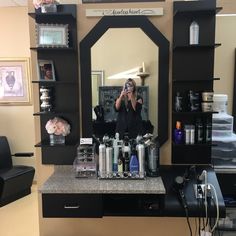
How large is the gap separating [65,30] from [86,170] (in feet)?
3.45

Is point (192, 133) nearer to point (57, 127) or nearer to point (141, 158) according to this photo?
point (141, 158)

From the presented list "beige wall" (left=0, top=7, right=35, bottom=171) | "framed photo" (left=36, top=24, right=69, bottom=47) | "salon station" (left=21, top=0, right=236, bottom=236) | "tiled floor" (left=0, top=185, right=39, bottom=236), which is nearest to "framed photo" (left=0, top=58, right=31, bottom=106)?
"beige wall" (left=0, top=7, right=35, bottom=171)

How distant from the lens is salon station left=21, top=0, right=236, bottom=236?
1995 millimetres

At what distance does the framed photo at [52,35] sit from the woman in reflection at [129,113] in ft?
1.94

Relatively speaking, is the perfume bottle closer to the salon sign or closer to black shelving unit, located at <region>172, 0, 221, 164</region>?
black shelving unit, located at <region>172, 0, 221, 164</region>

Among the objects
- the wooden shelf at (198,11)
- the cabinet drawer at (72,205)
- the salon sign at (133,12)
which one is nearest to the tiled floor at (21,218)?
the cabinet drawer at (72,205)

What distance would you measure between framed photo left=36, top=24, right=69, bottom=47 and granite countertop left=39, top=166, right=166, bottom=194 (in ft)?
3.26

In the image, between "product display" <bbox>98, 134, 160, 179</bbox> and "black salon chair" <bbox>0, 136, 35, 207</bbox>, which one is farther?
"black salon chair" <bbox>0, 136, 35, 207</bbox>

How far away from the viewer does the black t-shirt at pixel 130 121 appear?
7.07ft

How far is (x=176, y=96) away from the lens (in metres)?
2.10

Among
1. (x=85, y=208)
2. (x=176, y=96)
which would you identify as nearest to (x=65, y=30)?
(x=176, y=96)

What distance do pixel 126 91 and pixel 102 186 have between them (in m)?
0.77

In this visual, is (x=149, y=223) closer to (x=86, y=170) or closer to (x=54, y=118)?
(x=86, y=170)

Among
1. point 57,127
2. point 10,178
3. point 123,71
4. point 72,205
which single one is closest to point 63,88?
point 57,127
